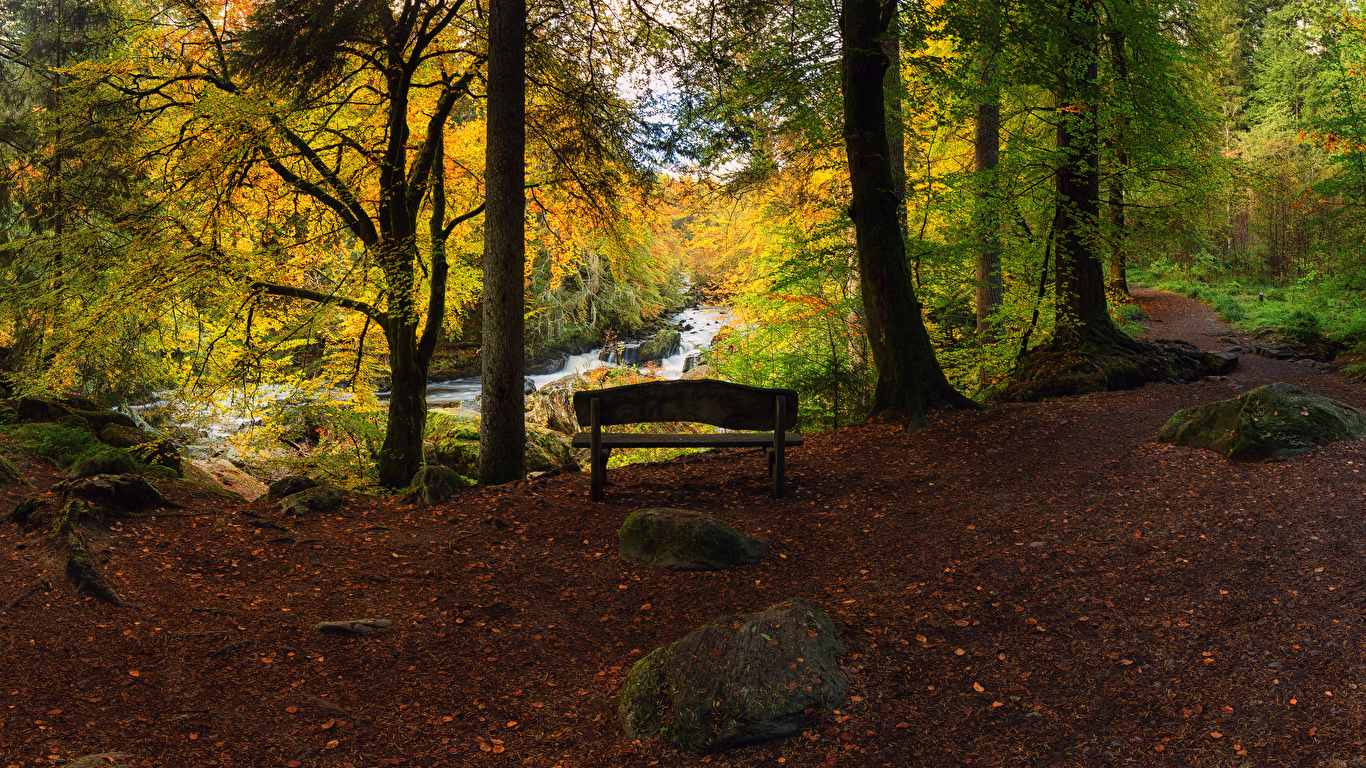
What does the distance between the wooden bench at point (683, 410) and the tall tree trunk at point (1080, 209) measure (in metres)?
5.40

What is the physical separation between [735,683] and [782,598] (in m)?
1.24

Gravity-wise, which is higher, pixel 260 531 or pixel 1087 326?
pixel 1087 326

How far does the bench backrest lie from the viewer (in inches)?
240

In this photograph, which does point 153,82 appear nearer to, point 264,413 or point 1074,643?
point 264,413

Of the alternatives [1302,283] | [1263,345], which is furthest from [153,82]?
[1302,283]

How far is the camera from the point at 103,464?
597 cm

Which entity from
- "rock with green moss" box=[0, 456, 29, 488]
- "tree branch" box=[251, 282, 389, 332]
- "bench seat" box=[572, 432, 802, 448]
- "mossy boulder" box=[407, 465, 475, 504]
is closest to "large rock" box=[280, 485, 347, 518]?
"mossy boulder" box=[407, 465, 475, 504]

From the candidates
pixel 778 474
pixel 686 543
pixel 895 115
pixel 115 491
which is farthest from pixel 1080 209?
pixel 115 491

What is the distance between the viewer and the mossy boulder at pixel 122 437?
28.7 feet

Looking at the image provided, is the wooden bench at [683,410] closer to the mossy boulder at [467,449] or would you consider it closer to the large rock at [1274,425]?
the large rock at [1274,425]

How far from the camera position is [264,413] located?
35.8ft

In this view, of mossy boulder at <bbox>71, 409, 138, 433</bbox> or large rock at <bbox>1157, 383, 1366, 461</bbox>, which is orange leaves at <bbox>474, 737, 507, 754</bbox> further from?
mossy boulder at <bbox>71, 409, 138, 433</bbox>

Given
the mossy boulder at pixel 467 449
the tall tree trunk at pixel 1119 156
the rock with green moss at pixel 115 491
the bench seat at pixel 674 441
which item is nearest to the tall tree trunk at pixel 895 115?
the tall tree trunk at pixel 1119 156

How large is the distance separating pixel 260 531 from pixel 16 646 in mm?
2094
